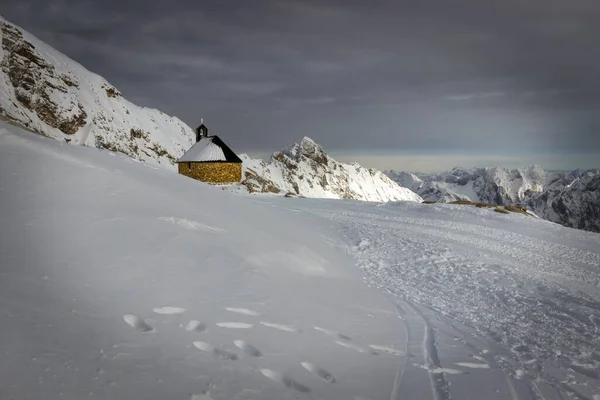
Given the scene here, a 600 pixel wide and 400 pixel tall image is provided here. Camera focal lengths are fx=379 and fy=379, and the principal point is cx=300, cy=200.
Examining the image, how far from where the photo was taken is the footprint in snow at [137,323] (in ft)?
18.1

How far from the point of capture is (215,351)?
5355 millimetres

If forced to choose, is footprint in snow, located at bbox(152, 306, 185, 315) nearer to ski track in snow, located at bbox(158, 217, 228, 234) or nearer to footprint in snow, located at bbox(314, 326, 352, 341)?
footprint in snow, located at bbox(314, 326, 352, 341)

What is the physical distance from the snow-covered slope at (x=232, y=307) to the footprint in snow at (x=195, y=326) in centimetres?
2

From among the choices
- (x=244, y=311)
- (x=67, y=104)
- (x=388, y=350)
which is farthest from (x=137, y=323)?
(x=67, y=104)

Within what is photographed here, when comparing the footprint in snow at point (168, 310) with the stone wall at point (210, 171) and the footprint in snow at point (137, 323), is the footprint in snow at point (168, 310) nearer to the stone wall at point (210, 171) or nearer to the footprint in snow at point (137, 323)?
the footprint in snow at point (137, 323)

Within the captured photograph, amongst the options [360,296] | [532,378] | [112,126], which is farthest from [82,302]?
[112,126]

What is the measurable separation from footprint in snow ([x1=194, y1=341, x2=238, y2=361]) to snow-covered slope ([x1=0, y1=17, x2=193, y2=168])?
103 m

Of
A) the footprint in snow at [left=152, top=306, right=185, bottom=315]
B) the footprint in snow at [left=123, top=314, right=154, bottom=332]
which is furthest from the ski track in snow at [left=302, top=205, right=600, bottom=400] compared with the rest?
the footprint in snow at [left=123, top=314, right=154, bottom=332]

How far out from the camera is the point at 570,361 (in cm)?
643

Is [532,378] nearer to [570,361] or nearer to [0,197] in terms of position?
[570,361]

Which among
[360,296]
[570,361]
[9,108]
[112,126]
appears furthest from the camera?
[112,126]

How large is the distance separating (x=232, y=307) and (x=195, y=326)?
1.05 m

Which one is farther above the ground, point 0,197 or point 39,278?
point 0,197

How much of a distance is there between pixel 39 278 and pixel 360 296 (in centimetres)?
672
